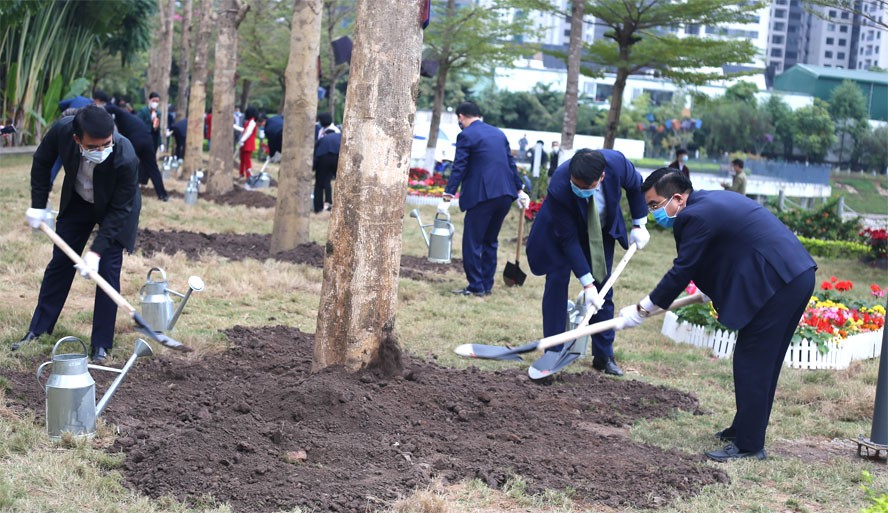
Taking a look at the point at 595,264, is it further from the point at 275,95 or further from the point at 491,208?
the point at 275,95

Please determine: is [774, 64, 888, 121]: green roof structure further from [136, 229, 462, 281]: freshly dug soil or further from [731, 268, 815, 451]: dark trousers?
[731, 268, 815, 451]: dark trousers

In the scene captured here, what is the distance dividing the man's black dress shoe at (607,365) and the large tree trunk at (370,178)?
221 cm

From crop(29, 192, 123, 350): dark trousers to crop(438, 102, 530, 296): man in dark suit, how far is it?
13.6 feet

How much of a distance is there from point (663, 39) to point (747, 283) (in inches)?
603

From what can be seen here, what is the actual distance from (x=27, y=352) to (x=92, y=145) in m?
1.42

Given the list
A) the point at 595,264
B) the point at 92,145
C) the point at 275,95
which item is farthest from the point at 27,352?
the point at 275,95

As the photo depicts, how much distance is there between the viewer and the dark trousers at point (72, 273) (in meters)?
6.27

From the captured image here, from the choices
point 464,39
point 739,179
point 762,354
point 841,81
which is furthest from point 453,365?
point 841,81

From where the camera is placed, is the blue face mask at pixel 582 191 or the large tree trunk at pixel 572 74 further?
the large tree trunk at pixel 572 74

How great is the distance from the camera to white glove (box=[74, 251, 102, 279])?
5430 millimetres

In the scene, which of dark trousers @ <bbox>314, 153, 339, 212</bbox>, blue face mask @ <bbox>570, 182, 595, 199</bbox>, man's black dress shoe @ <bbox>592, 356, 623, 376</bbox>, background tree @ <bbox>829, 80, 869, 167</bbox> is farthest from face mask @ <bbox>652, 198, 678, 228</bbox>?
background tree @ <bbox>829, 80, 869, 167</bbox>

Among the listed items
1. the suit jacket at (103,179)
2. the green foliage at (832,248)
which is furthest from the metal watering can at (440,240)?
the green foliage at (832,248)

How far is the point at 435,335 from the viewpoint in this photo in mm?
8055

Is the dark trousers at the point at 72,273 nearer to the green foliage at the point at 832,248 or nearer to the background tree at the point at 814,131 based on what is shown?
the green foliage at the point at 832,248
